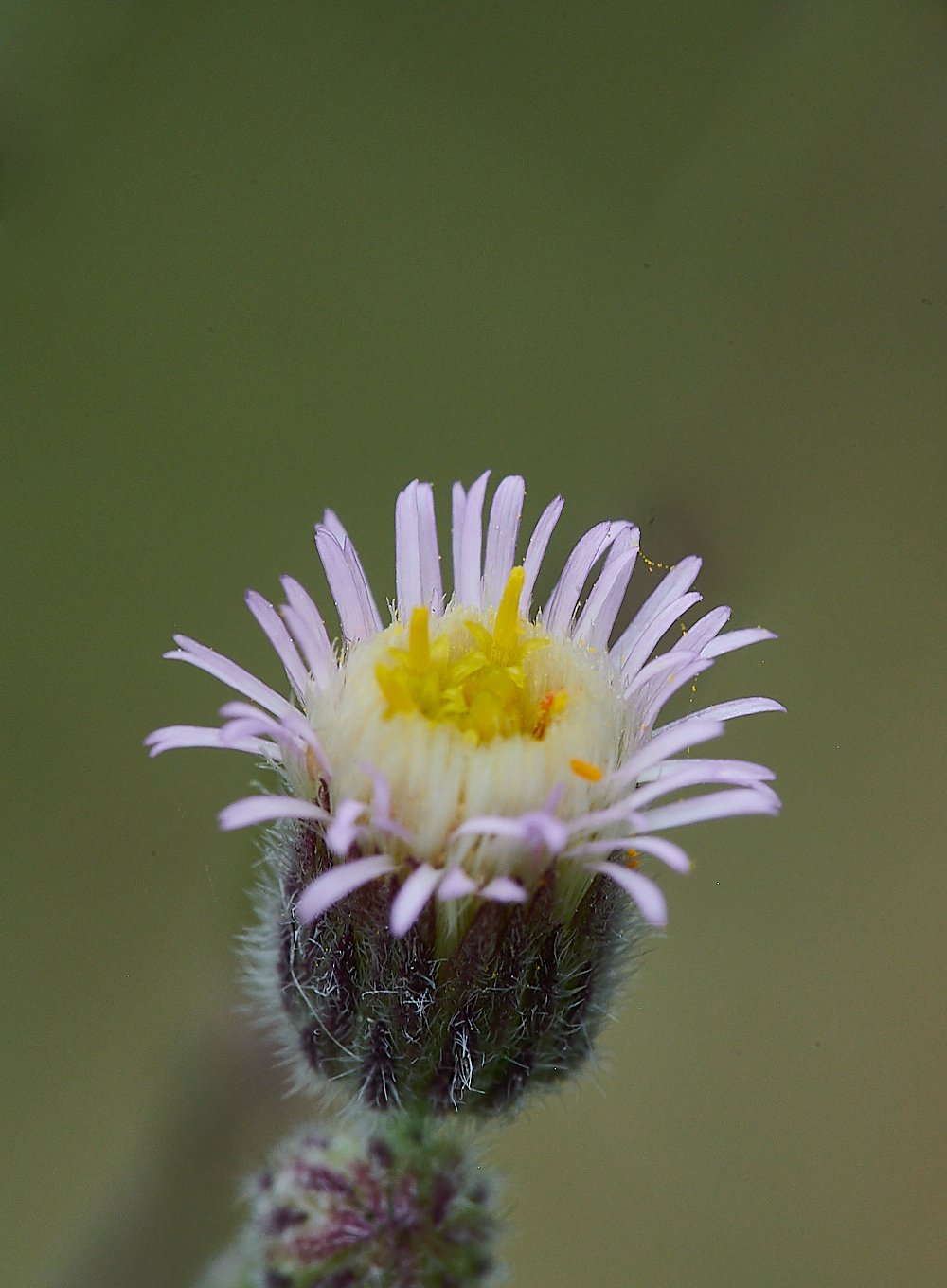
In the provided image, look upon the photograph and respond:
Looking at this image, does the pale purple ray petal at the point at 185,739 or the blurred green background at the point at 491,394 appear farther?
the blurred green background at the point at 491,394

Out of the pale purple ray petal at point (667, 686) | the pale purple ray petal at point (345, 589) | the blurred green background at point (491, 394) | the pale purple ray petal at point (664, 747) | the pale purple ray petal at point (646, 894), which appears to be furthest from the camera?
the blurred green background at point (491, 394)

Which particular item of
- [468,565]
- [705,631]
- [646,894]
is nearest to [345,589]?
[468,565]

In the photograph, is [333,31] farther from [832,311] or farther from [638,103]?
[832,311]

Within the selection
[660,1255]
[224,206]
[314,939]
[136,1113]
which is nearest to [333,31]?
[224,206]

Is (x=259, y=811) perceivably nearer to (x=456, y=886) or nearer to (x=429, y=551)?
(x=456, y=886)

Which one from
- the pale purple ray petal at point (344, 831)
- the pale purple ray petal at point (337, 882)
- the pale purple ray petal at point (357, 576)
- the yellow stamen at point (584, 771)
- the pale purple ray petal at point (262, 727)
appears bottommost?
the pale purple ray petal at point (337, 882)

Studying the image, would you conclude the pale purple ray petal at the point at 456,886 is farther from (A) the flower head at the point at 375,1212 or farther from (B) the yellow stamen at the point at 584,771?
(A) the flower head at the point at 375,1212

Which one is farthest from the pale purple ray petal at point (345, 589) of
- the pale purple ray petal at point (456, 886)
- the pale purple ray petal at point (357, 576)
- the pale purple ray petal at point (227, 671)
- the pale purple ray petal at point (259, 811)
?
the pale purple ray petal at point (456, 886)
